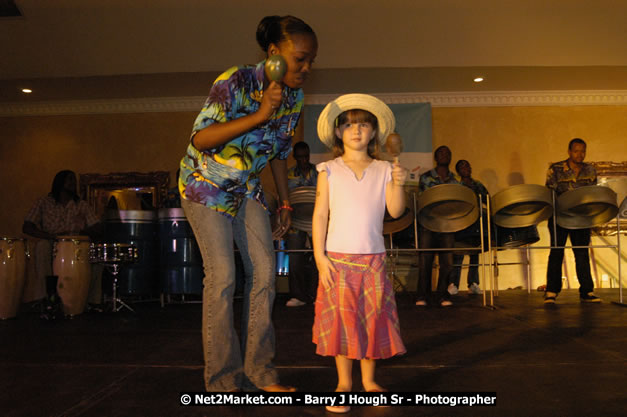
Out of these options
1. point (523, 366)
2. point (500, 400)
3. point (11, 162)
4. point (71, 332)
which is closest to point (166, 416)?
point (500, 400)

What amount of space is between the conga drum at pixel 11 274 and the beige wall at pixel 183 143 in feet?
7.96

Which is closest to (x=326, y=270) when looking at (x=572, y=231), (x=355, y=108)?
(x=355, y=108)

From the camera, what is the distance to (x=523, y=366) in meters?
1.87

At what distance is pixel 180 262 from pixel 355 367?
9.83 ft

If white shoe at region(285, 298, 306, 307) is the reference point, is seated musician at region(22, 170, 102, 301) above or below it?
above

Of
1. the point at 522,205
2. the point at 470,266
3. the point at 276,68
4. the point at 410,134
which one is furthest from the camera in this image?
the point at 410,134

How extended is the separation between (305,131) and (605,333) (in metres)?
4.19

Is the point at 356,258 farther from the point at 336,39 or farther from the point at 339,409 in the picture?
the point at 336,39

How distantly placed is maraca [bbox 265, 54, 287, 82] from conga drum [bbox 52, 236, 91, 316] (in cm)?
331

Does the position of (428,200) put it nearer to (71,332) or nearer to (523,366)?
(523,366)

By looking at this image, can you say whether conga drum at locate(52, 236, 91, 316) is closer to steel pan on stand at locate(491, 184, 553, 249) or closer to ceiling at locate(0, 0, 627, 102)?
ceiling at locate(0, 0, 627, 102)

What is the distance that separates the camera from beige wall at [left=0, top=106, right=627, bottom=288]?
6.27 m

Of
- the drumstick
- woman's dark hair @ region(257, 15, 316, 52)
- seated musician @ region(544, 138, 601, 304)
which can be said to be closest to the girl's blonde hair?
the drumstick

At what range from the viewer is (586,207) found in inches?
150
